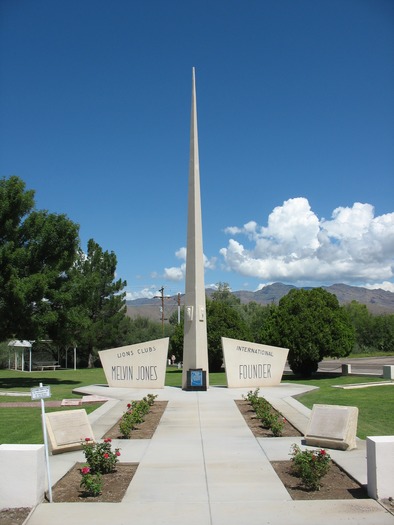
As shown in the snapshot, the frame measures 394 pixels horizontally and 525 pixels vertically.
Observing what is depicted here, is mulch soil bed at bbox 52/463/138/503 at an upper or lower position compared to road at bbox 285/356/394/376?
upper

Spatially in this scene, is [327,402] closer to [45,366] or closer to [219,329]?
[219,329]

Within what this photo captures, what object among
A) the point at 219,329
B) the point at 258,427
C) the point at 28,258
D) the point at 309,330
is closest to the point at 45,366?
the point at 219,329

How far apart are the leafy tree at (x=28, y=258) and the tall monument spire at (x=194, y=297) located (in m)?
6.93

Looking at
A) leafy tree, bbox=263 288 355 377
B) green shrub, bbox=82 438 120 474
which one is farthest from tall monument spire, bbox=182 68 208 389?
green shrub, bbox=82 438 120 474

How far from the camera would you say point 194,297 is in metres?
20.5

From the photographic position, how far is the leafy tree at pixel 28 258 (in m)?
23.1

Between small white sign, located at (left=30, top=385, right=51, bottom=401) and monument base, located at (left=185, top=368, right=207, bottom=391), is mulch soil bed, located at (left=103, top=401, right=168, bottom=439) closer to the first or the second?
small white sign, located at (left=30, top=385, right=51, bottom=401)

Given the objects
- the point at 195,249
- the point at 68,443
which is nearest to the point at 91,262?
the point at 195,249

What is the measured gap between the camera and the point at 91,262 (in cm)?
4844

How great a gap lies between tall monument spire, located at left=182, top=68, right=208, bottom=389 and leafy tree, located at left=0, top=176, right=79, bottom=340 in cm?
693

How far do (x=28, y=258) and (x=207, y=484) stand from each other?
18665 millimetres

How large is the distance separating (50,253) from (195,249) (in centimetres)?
849

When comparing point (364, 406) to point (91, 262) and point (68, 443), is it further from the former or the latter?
point (91, 262)

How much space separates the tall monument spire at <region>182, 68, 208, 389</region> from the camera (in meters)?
20.3
